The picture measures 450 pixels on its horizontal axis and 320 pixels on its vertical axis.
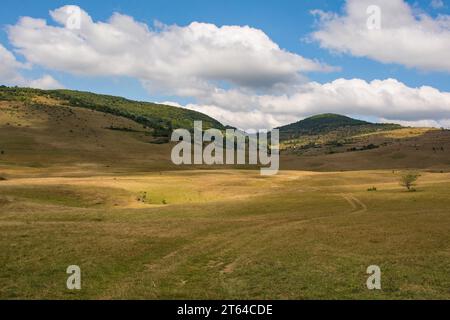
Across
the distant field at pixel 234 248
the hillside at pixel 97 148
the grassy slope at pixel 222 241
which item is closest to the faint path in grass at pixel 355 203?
the grassy slope at pixel 222 241

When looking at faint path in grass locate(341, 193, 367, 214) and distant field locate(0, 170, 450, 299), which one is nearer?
distant field locate(0, 170, 450, 299)

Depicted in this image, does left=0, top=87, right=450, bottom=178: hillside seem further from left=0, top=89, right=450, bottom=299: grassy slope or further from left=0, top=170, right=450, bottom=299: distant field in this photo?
left=0, top=170, right=450, bottom=299: distant field

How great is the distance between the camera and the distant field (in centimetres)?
1836

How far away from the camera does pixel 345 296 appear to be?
17.5 meters

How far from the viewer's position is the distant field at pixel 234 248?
1836cm

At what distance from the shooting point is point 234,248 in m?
26.0

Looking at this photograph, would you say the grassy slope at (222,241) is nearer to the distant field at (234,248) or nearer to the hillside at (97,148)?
the distant field at (234,248)

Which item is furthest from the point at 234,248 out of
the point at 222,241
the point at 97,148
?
the point at 97,148

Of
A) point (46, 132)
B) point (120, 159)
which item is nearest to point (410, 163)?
point (120, 159)

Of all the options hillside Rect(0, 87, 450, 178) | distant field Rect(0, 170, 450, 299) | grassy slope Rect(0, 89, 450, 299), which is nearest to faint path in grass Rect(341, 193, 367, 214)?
grassy slope Rect(0, 89, 450, 299)
